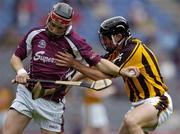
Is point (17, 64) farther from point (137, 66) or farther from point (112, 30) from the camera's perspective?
point (137, 66)

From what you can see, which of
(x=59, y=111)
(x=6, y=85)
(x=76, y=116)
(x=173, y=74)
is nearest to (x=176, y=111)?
(x=173, y=74)

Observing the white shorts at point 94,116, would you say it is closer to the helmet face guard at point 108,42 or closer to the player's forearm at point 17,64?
the helmet face guard at point 108,42

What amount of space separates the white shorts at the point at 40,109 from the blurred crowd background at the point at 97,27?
19.2ft

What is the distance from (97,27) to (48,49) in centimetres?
919

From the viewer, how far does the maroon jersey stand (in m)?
10.1

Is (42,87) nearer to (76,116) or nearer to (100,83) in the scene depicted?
(100,83)

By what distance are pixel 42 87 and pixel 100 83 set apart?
0.72 meters

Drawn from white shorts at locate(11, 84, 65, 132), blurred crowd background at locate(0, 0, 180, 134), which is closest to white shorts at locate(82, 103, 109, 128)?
blurred crowd background at locate(0, 0, 180, 134)

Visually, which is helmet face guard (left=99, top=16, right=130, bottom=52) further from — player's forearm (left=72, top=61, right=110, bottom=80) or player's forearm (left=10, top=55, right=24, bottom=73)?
player's forearm (left=10, top=55, right=24, bottom=73)

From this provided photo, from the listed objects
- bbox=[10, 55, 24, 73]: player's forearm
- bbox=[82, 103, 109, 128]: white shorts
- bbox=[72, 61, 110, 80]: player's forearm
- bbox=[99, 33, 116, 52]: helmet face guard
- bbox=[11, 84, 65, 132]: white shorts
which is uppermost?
bbox=[99, 33, 116, 52]: helmet face guard

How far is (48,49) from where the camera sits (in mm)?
10070

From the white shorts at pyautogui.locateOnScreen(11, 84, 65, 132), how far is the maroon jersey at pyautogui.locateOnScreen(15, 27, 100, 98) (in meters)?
0.24

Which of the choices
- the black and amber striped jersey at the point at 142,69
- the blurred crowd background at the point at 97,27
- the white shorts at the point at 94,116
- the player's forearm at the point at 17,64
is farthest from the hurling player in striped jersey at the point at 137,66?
the blurred crowd background at the point at 97,27

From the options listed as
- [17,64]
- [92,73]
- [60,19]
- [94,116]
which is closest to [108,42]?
[92,73]
